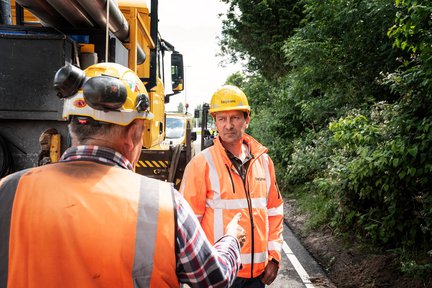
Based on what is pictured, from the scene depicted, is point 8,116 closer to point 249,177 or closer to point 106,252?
point 249,177

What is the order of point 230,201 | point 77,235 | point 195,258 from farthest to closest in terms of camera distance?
point 230,201, point 195,258, point 77,235

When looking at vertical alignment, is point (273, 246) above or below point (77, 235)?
below

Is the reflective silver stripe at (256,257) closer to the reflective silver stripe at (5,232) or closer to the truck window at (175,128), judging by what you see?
the reflective silver stripe at (5,232)

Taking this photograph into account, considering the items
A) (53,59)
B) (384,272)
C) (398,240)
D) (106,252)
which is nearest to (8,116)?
(53,59)

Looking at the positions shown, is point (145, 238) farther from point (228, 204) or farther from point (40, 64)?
point (40, 64)

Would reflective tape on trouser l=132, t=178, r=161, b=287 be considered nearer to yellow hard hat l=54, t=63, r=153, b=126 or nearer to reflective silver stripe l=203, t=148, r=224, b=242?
yellow hard hat l=54, t=63, r=153, b=126

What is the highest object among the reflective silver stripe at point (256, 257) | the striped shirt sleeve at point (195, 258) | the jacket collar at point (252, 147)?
the jacket collar at point (252, 147)

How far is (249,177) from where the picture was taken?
2.68 m

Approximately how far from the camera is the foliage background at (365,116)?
409 cm

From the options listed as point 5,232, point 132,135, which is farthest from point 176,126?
point 5,232

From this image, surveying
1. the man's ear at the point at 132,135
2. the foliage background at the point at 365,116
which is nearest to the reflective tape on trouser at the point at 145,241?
the man's ear at the point at 132,135

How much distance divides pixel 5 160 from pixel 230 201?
166 centimetres

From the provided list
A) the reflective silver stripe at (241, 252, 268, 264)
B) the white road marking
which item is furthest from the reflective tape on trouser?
the white road marking

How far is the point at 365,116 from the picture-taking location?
19.7 ft
